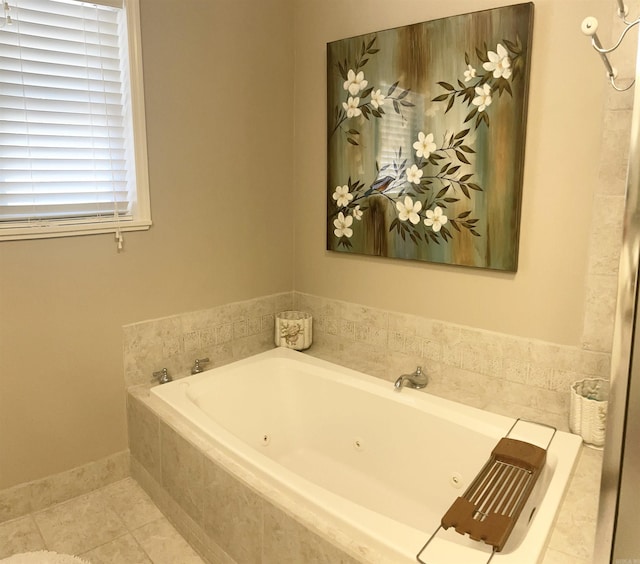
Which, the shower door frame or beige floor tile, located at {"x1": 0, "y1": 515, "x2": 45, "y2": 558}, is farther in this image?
beige floor tile, located at {"x1": 0, "y1": 515, "x2": 45, "y2": 558}

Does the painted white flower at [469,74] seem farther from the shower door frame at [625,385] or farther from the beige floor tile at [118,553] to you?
the beige floor tile at [118,553]

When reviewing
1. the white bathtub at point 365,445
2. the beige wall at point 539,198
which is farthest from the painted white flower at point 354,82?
the white bathtub at point 365,445

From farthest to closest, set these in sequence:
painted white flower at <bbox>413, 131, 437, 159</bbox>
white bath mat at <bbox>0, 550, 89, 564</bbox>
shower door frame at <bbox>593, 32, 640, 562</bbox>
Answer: painted white flower at <bbox>413, 131, 437, 159</bbox> < white bath mat at <bbox>0, 550, 89, 564</bbox> < shower door frame at <bbox>593, 32, 640, 562</bbox>

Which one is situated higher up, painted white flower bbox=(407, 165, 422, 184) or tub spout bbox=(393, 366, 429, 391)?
painted white flower bbox=(407, 165, 422, 184)

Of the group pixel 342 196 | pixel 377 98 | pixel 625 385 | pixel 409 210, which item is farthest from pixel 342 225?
pixel 625 385

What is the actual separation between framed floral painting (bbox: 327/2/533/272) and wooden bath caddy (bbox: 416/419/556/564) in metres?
0.71

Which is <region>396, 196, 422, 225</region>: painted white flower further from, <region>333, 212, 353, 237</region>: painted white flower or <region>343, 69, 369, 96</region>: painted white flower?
<region>343, 69, 369, 96</region>: painted white flower

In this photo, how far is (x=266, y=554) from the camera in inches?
63.2

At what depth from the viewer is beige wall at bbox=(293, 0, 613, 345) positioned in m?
1.84

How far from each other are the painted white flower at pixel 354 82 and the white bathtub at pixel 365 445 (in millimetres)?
1299

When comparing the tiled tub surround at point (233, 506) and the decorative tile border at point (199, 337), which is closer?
the tiled tub surround at point (233, 506)

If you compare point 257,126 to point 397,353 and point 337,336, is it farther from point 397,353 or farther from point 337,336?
point 397,353

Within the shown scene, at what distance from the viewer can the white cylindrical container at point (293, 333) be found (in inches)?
108

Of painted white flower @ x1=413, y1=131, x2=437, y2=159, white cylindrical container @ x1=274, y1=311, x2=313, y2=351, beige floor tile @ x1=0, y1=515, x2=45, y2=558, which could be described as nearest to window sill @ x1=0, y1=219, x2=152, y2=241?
white cylindrical container @ x1=274, y1=311, x2=313, y2=351
